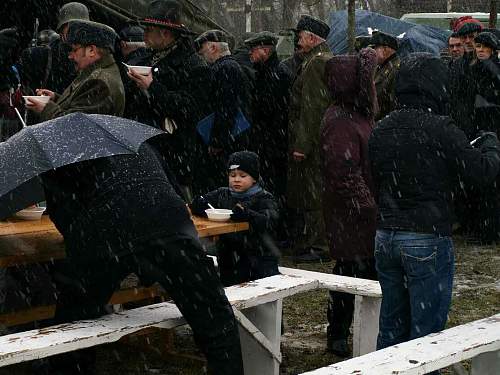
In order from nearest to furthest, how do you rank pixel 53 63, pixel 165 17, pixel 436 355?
pixel 436 355 < pixel 165 17 < pixel 53 63

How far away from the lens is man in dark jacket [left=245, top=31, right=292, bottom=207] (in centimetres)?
922

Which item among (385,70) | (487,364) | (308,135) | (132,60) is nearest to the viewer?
(487,364)

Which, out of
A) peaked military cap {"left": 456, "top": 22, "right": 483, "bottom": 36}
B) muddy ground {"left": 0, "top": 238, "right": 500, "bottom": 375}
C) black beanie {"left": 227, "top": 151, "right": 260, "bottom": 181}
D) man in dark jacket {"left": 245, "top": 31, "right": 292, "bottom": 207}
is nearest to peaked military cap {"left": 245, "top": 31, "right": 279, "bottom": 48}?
man in dark jacket {"left": 245, "top": 31, "right": 292, "bottom": 207}

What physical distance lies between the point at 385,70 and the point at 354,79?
9.74 ft

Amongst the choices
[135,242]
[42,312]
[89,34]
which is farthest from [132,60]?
[135,242]

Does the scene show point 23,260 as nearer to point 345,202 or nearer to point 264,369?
point 264,369

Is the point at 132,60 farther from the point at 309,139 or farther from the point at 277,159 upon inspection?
the point at 277,159

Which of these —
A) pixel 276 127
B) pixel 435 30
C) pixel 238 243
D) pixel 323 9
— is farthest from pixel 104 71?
pixel 323 9

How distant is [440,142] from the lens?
446cm

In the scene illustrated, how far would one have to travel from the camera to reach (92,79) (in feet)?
19.0

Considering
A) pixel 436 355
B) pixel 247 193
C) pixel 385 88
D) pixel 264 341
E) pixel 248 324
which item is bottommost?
pixel 264 341

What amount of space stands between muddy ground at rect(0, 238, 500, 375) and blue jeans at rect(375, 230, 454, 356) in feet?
4.34

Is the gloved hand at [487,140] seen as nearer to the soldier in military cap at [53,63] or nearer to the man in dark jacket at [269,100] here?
the soldier in military cap at [53,63]

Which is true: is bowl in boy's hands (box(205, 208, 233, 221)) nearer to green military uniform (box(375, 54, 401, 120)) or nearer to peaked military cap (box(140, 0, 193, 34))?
peaked military cap (box(140, 0, 193, 34))
